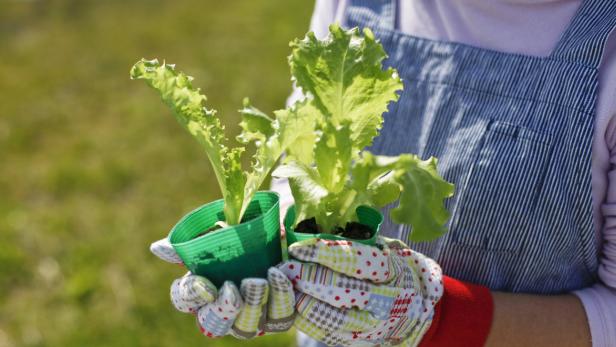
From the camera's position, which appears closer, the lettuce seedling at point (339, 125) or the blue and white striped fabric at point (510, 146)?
the lettuce seedling at point (339, 125)

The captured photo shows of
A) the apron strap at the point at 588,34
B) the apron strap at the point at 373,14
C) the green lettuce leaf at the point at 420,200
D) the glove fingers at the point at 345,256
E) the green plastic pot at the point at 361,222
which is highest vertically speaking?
the apron strap at the point at 373,14

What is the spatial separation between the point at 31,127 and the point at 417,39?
9.22 feet

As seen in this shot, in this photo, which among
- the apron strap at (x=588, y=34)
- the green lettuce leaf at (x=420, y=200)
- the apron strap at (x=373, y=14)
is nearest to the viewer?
the green lettuce leaf at (x=420, y=200)

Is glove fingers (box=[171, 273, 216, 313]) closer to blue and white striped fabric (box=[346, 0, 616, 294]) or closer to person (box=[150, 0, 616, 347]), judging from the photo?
→ person (box=[150, 0, 616, 347])

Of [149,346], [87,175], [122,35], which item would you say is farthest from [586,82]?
[122,35]

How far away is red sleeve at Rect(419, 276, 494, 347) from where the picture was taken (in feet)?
3.80

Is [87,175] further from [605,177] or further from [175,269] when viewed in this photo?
[605,177]

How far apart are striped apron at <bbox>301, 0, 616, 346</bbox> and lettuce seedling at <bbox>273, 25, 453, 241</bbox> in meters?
0.23

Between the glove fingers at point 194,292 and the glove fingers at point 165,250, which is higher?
the glove fingers at point 165,250

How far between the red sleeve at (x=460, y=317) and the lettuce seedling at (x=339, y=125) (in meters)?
0.23

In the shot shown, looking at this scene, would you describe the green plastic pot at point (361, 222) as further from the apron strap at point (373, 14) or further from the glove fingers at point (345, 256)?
the apron strap at point (373, 14)

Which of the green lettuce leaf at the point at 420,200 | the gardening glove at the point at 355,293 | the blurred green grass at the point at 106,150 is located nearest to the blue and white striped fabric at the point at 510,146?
the gardening glove at the point at 355,293

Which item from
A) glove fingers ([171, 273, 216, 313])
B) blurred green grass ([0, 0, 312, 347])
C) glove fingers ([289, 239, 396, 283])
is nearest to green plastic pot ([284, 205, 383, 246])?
glove fingers ([289, 239, 396, 283])

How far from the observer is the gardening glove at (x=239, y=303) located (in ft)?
3.24
